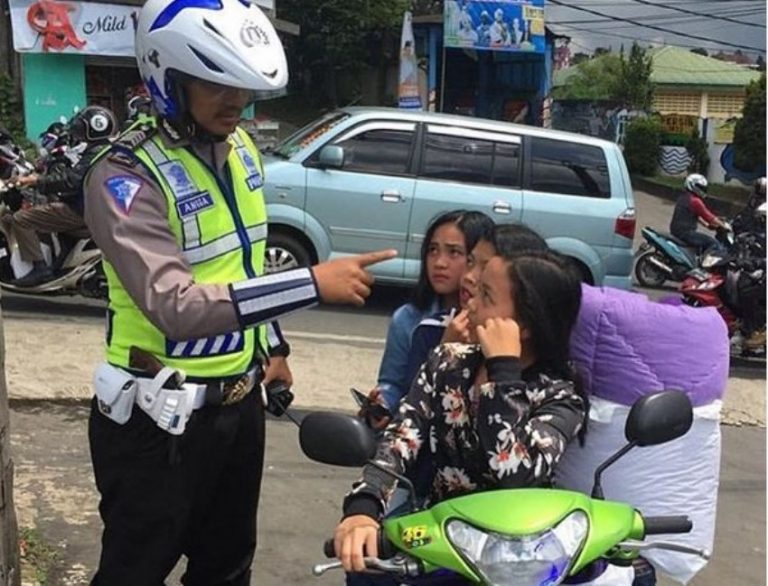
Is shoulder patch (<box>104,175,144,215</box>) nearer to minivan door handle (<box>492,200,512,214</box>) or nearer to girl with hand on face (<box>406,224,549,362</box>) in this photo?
girl with hand on face (<box>406,224,549,362</box>)

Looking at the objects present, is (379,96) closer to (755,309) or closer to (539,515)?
(755,309)

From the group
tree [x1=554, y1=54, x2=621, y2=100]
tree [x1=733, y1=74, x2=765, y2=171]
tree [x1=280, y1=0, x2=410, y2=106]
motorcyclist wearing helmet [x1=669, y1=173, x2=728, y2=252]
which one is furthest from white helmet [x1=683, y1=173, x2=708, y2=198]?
tree [x1=554, y1=54, x2=621, y2=100]

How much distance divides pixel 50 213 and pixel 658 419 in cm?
558

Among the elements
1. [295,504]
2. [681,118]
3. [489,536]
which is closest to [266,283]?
[489,536]

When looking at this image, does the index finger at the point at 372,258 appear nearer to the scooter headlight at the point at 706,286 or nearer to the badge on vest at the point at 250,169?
the badge on vest at the point at 250,169

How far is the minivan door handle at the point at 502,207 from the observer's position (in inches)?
355

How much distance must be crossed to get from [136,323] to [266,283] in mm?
385

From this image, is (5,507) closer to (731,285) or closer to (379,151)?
(379,151)

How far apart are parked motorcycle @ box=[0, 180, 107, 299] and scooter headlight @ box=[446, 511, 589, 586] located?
5.74m

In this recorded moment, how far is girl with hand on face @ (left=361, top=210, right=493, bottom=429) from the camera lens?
296cm

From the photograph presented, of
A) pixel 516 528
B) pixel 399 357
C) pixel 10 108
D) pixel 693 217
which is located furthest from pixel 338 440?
pixel 10 108

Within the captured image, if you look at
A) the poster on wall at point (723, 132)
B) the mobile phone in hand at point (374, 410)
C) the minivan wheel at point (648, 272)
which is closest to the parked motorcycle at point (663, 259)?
the minivan wheel at point (648, 272)

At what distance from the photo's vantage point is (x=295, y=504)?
4.47m

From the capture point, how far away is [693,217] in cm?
1179
